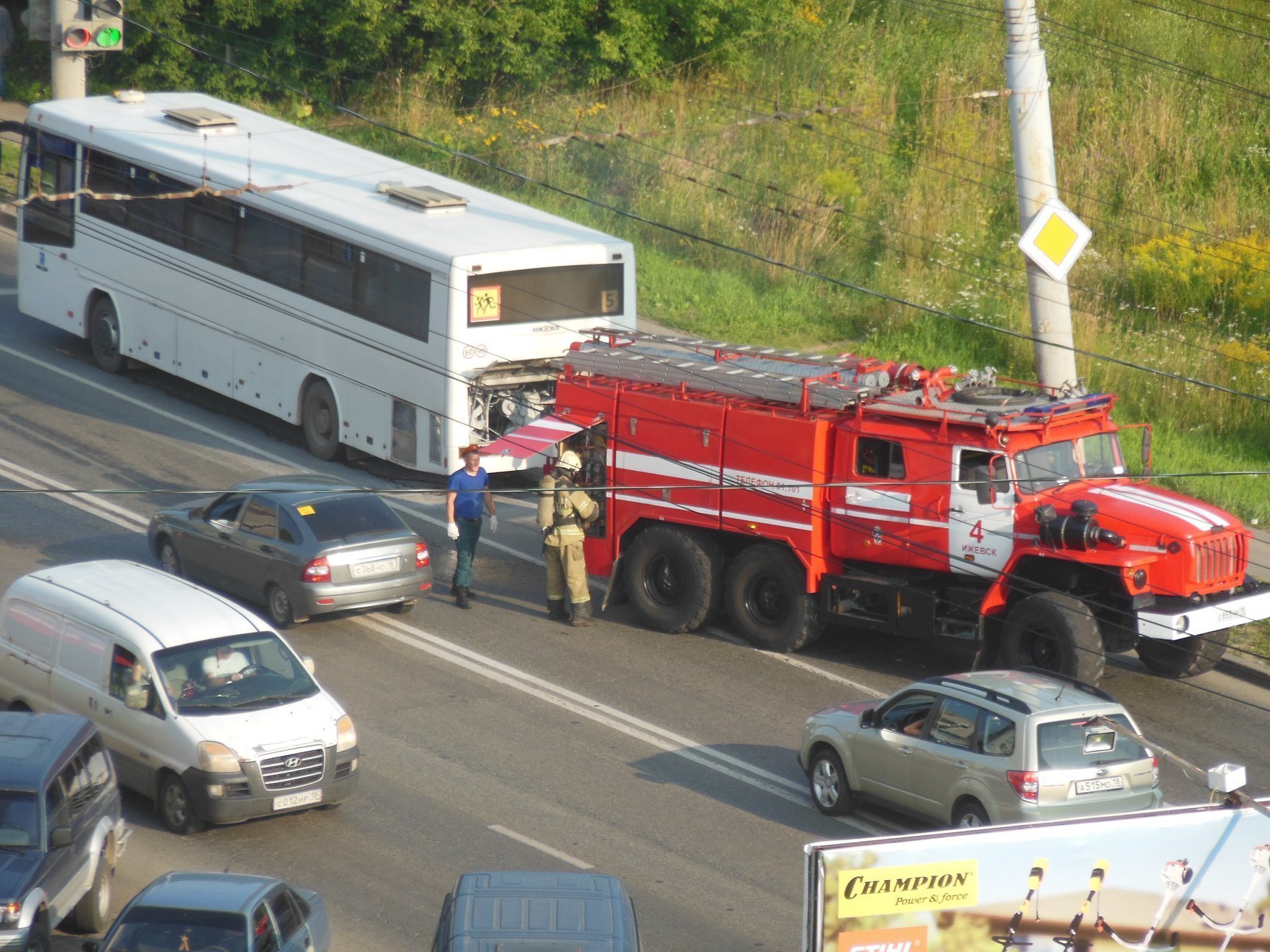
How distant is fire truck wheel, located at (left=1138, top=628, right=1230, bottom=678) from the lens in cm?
1656

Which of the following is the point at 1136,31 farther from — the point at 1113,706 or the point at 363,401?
the point at 1113,706

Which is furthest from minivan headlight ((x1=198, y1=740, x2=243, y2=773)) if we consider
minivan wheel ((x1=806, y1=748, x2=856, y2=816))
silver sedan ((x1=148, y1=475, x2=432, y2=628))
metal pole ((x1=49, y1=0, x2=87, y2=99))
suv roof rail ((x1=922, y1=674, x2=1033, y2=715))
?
metal pole ((x1=49, y1=0, x2=87, y2=99))

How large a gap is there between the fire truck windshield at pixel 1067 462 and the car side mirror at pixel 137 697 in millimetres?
8138

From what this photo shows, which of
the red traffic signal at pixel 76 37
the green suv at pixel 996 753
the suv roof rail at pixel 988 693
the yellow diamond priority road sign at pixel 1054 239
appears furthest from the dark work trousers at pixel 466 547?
the red traffic signal at pixel 76 37

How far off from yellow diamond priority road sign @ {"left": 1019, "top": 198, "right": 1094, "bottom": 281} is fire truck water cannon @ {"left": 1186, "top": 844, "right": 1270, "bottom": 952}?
30.7ft

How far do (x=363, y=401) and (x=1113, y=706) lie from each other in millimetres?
12123

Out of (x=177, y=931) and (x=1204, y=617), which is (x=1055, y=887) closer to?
(x=177, y=931)

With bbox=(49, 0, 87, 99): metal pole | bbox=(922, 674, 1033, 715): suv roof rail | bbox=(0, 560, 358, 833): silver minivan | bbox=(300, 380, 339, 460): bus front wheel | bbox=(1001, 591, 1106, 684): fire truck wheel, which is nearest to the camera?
bbox=(922, 674, 1033, 715): suv roof rail

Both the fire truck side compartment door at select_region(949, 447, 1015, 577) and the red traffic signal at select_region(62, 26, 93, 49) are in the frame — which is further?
the red traffic signal at select_region(62, 26, 93, 49)

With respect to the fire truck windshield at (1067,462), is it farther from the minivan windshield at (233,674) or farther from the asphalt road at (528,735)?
the minivan windshield at (233,674)

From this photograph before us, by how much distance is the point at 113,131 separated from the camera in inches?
977

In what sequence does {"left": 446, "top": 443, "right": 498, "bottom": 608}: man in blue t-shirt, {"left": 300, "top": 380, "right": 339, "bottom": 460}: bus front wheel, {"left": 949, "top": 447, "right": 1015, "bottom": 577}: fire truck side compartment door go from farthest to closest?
{"left": 300, "top": 380, "right": 339, "bottom": 460}: bus front wheel, {"left": 446, "top": 443, "right": 498, "bottom": 608}: man in blue t-shirt, {"left": 949, "top": 447, "right": 1015, "bottom": 577}: fire truck side compartment door

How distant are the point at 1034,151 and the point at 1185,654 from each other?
18.3 ft

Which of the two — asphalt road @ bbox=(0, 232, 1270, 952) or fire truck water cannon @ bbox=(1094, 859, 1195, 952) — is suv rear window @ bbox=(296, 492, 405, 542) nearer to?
asphalt road @ bbox=(0, 232, 1270, 952)
